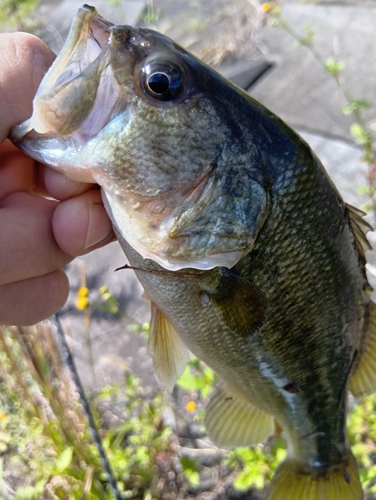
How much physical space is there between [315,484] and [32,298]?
985 mm

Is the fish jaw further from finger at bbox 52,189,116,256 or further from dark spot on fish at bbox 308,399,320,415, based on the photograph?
dark spot on fish at bbox 308,399,320,415

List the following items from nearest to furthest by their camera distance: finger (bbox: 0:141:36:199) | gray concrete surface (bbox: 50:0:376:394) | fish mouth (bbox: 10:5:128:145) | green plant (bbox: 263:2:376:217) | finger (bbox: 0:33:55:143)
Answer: fish mouth (bbox: 10:5:128:145), finger (bbox: 0:33:55:143), finger (bbox: 0:141:36:199), green plant (bbox: 263:2:376:217), gray concrete surface (bbox: 50:0:376:394)

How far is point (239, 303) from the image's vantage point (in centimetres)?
99

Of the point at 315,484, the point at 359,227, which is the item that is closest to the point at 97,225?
the point at 359,227

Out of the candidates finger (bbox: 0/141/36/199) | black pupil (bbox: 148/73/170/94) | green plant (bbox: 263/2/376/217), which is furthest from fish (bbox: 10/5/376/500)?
green plant (bbox: 263/2/376/217)

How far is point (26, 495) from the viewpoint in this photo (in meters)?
1.66

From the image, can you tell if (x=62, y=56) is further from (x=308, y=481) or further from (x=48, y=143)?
(x=308, y=481)

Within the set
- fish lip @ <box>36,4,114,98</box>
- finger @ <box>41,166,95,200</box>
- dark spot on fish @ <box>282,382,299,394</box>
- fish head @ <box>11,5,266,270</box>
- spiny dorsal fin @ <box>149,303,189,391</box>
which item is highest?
fish lip @ <box>36,4,114,98</box>

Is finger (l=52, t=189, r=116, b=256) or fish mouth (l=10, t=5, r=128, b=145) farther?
finger (l=52, t=189, r=116, b=256)

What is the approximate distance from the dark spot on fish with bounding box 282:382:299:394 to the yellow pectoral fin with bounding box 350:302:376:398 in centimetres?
20

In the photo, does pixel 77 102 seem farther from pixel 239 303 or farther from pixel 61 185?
pixel 239 303

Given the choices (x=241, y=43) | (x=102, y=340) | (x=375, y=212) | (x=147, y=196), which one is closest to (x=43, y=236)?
(x=147, y=196)

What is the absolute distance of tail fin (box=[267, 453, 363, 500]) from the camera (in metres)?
1.33

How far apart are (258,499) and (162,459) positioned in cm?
42
